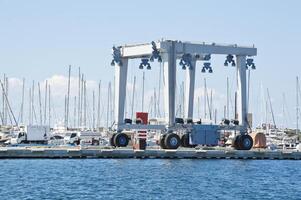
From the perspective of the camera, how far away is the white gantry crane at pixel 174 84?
8775cm

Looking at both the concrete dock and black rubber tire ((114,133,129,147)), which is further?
black rubber tire ((114,133,129,147))

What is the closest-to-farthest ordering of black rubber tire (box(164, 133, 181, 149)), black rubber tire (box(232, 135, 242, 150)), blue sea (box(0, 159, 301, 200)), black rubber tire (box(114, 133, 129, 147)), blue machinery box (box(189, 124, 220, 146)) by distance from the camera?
blue sea (box(0, 159, 301, 200)), black rubber tire (box(164, 133, 181, 149)), blue machinery box (box(189, 124, 220, 146)), black rubber tire (box(114, 133, 129, 147)), black rubber tire (box(232, 135, 242, 150))

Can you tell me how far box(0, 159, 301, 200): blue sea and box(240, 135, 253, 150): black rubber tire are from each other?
26.2ft

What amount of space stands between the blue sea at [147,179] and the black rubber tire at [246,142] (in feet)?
26.2

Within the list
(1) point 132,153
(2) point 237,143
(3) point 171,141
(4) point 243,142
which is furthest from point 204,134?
(1) point 132,153

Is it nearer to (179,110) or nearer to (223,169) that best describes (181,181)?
(223,169)

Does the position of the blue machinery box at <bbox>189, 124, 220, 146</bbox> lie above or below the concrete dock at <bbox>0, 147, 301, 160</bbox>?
above

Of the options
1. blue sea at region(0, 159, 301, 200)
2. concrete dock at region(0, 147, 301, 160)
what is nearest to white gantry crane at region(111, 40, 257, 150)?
concrete dock at region(0, 147, 301, 160)

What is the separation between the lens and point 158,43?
87562 millimetres

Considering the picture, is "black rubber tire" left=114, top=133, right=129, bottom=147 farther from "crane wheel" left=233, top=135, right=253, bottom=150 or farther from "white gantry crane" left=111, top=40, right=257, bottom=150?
"crane wheel" left=233, top=135, right=253, bottom=150

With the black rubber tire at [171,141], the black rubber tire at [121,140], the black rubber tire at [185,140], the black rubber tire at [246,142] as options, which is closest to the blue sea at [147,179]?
the black rubber tire at [171,141]

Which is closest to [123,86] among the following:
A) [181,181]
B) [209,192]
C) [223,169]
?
[223,169]

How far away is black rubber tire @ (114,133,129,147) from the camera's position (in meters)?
89.4

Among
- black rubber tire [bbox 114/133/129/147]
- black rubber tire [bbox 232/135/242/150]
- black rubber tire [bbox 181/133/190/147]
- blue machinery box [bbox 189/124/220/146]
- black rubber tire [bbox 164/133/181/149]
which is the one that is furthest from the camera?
black rubber tire [bbox 181/133/190/147]
